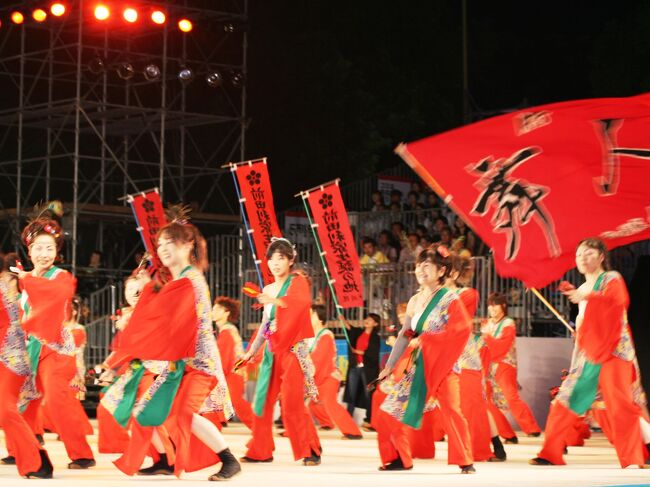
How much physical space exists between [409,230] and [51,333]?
985cm

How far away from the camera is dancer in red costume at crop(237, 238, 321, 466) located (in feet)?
31.8

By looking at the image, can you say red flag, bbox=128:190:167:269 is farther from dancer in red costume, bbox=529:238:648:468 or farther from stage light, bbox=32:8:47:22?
dancer in red costume, bbox=529:238:648:468

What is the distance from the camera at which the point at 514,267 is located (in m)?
9.25

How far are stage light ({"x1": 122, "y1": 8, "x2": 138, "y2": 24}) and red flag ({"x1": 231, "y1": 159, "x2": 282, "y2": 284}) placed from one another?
334 centimetres

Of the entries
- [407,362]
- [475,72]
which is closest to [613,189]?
[407,362]

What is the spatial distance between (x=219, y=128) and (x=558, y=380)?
8.24m

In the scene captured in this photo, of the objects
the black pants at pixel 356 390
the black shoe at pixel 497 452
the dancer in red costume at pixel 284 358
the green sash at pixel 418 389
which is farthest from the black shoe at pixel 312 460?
the black pants at pixel 356 390

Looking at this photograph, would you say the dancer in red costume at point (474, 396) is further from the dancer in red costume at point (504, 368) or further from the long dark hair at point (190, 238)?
the long dark hair at point (190, 238)

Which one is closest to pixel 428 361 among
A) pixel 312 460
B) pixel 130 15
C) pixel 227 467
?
pixel 312 460

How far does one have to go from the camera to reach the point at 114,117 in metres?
19.6

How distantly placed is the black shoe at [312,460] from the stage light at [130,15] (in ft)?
31.7

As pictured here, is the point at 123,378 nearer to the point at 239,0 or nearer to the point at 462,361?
the point at 462,361

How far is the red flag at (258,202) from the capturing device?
51.0ft

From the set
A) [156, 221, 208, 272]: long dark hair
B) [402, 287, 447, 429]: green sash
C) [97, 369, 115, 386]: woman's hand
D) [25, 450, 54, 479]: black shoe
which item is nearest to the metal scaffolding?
[97, 369, 115, 386]: woman's hand
